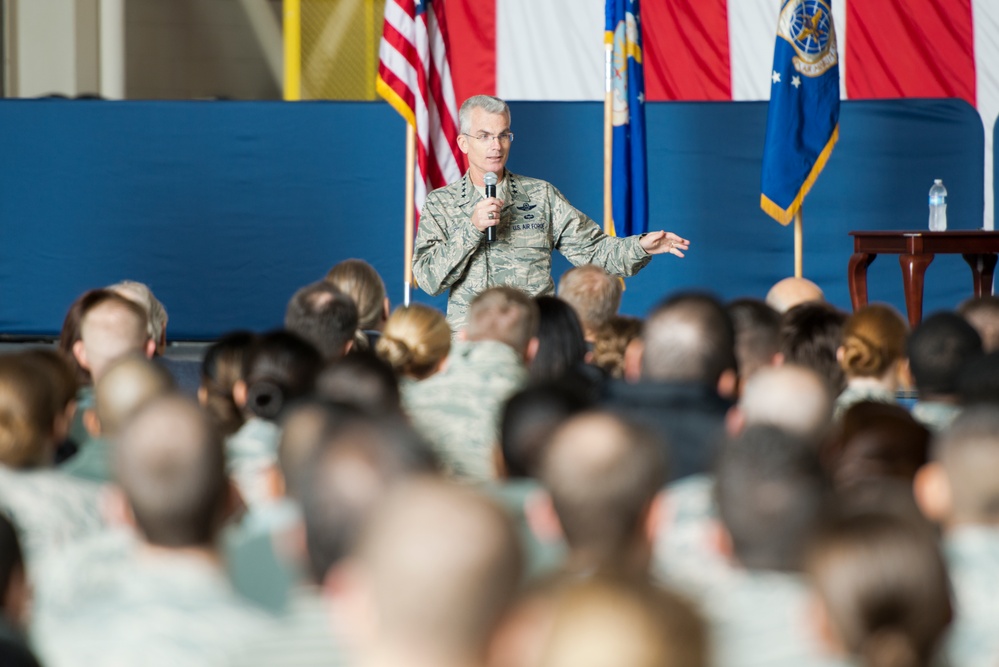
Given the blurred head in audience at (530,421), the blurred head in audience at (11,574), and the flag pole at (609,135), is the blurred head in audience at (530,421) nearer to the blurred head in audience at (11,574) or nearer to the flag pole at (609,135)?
the blurred head in audience at (11,574)

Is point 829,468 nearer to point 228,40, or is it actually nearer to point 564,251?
point 564,251

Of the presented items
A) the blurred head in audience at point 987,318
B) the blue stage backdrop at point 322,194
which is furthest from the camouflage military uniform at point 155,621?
the blue stage backdrop at point 322,194

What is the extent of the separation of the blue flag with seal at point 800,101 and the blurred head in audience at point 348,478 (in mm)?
5204

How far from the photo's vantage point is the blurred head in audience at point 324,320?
3469 millimetres

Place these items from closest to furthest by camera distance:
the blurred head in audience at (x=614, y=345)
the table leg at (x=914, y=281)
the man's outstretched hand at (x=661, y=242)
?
the blurred head in audience at (x=614, y=345)
the man's outstretched hand at (x=661, y=242)
the table leg at (x=914, y=281)

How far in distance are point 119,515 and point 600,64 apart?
6.61 meters

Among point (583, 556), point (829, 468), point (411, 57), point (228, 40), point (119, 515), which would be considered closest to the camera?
point (583, 556)

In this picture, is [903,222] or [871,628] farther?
[903,222]

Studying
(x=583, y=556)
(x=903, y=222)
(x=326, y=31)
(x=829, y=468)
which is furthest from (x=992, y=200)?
(x=583, y=556)

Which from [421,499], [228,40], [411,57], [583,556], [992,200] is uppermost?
[228,40]

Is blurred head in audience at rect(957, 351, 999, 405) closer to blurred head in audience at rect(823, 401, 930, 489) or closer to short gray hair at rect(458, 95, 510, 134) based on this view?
blurred head in audience at rect(823, 401, 930, 489)

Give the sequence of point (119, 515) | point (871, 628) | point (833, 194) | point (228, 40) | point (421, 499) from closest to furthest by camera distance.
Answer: point (421, 499) < point (871, 628) < point (119, 515) < point (833, 194) < point (228, 40)

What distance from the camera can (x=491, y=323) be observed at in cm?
331

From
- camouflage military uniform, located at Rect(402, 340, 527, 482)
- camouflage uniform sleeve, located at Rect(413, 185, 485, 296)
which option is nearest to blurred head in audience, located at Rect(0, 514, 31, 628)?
camouflage military uniform, located at Rect(402, 340, 527, 482)
